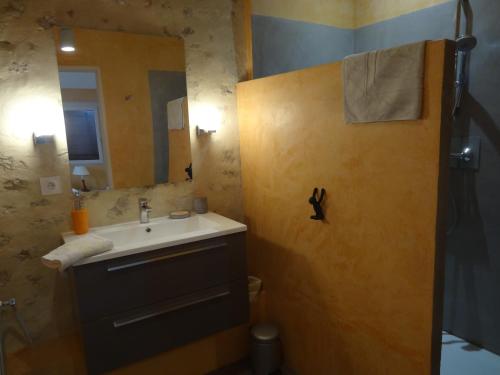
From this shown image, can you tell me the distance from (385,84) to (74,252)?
146 cm

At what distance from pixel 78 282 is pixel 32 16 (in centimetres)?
130

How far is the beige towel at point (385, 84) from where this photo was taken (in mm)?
1299

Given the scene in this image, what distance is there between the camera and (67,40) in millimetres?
1826

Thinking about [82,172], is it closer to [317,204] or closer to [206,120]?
[206,120]

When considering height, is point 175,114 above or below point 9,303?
above

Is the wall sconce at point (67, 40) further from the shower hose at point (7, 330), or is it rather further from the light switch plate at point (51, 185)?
the shower hose at point (7, 330)

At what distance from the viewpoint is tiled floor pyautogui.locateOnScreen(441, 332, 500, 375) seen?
216 centimetres

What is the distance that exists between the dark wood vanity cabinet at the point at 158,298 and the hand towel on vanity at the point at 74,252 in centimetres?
6

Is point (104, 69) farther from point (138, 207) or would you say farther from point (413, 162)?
point (413, 162)

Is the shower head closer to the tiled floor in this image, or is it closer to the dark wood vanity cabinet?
the dark wood vanity cabinet

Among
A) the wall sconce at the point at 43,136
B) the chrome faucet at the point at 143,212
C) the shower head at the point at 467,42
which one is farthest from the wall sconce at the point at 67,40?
the shower head at the point at 467,42

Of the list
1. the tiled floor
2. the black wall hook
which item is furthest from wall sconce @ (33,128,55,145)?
the tiled floor

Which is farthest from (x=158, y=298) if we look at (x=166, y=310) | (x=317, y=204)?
(x=317, y=204)

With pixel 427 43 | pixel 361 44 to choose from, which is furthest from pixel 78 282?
pixel 361 44
